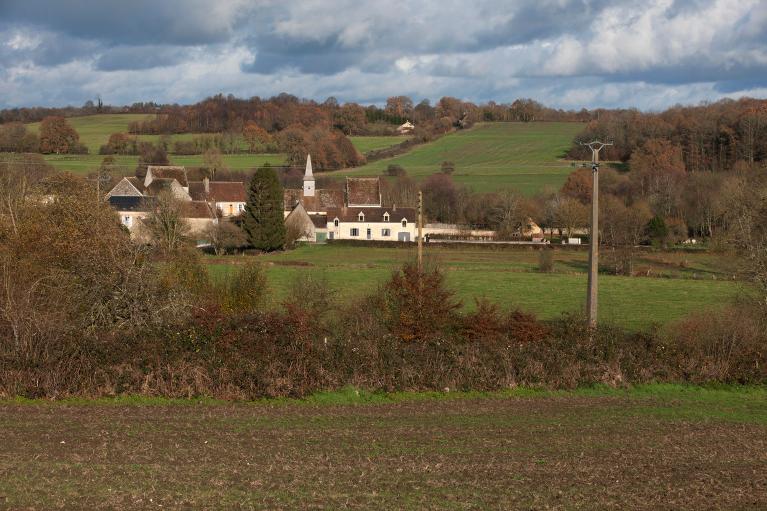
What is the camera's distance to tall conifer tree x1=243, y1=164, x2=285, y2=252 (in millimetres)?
62969

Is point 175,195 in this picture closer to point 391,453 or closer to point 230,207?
point 230,207

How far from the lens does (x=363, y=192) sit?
295 ft

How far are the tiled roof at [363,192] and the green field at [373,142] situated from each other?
1434 inches

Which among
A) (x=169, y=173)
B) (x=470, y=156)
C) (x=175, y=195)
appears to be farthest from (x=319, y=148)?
(x=175, y=195)

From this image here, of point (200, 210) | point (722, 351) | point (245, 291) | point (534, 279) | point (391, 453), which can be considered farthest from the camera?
point (200, 210)

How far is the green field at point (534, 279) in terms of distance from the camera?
110 feet

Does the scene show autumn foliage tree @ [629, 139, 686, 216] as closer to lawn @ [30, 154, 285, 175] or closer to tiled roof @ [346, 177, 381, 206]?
tiled roof @ [346, 177, 381, 206]

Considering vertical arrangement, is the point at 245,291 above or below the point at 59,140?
below

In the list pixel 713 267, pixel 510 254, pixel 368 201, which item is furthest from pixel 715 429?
pixel 368 201

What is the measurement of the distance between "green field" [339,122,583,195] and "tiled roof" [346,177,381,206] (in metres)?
14.7

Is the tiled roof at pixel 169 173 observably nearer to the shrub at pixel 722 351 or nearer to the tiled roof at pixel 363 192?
the tiled roof at pixel 363 192

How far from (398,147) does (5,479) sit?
120 meters

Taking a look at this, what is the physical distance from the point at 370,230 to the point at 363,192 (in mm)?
7702

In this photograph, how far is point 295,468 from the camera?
38.7ft
